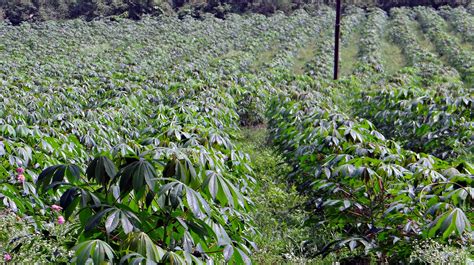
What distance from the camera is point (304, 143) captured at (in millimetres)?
5398

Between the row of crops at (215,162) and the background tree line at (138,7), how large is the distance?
→ 18633 mm

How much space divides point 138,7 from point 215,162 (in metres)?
34.5

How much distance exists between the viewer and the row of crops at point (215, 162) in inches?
82.0

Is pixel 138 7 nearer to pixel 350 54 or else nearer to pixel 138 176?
pixel 350 54

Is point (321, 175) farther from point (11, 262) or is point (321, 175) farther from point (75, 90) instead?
point (75, 90)

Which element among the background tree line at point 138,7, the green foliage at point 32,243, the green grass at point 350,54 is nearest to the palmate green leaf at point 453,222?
the green foliage at point 32,243

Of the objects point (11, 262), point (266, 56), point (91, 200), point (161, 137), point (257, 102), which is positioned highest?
point (91, 200)

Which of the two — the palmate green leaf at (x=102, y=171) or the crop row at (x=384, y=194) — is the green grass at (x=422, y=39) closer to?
the crop row at (x=384, y=194)

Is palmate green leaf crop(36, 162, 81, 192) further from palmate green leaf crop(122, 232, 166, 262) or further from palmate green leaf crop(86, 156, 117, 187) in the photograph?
palmate green leaf crop(122, 232, 166, 262)

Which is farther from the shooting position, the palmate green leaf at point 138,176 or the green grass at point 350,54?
the green grass at point 350,54

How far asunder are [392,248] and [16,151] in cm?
269

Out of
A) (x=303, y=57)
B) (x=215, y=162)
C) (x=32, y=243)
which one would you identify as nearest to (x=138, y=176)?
(x=32, y=243)

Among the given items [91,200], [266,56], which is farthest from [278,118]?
[266,56]

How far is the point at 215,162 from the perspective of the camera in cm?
328
